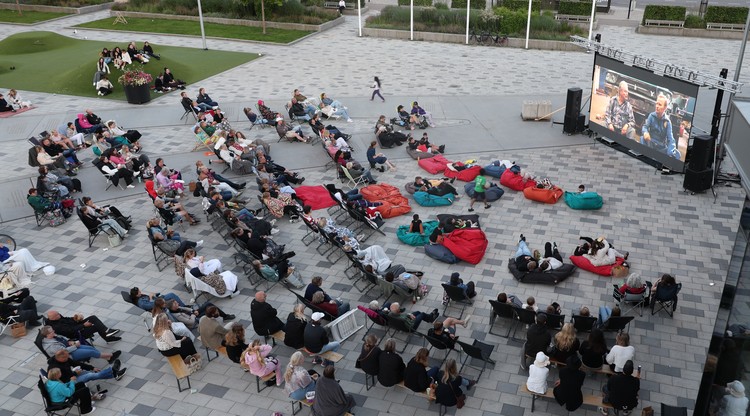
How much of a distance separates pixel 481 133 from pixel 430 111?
9.15 ft

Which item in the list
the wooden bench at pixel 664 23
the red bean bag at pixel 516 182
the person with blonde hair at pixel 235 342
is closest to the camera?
the person with blonde hair at pixel 235 342

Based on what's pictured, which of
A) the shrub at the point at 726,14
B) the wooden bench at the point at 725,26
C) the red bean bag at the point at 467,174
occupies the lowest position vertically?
the red bean bag at the point at 467,174

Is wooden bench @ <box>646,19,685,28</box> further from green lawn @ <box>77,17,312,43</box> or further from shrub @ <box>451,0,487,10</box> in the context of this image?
green lawn @ <box>77,17,312,43</box>

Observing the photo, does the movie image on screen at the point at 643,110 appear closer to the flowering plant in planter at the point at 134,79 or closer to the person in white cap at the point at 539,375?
the person in white cap at the point at 539,375

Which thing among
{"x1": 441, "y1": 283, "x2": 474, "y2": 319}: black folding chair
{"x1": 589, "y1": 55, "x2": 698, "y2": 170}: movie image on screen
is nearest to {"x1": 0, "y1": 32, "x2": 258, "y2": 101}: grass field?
{"x1": 589, "y1": 55, "x2": 698, "y2": 170}: movie image on screen

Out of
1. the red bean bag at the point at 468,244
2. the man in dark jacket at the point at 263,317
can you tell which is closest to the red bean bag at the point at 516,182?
the red bean bag at the point at 468,244

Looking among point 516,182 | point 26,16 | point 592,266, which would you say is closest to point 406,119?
point 516,182

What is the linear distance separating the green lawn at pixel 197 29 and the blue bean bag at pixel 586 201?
2297cm

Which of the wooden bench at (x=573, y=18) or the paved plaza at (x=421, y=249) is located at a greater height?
the wooden bench at (x=573, y=18)

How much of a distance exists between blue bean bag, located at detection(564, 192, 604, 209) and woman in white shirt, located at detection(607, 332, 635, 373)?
6.30 metres

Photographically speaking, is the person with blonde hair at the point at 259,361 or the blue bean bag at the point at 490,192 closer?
the person with blonde hair at the point at 259,361

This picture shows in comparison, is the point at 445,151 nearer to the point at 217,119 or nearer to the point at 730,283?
the point at 217,119

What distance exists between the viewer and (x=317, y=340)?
1076 cm

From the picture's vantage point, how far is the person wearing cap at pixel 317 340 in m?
10.8
